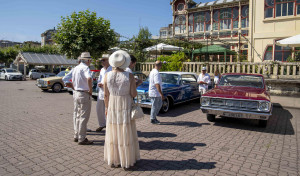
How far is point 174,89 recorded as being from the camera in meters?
8.54

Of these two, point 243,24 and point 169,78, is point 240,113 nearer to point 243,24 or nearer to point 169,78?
point 169,78

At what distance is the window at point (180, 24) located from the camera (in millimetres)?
28078

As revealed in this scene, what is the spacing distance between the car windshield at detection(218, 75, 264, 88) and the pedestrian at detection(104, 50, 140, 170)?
5.17 metres

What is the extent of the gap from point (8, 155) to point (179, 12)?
27.1 m

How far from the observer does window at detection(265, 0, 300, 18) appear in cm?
1575

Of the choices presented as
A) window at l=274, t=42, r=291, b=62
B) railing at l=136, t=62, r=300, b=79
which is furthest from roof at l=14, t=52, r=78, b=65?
window at l=274, t=42, r=291, b=62

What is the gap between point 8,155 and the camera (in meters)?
4.20

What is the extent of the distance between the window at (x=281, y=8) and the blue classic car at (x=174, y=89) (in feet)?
34.5

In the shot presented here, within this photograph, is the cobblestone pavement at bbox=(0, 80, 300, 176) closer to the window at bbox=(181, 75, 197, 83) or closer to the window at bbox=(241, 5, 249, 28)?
the window at bbox=(181, 75, 197, 83)

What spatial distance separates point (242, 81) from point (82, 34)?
1161cm

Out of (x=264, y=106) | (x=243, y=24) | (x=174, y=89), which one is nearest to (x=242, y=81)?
(x=264, y=106)

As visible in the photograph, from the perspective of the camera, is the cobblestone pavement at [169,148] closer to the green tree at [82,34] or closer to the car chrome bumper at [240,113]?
the car chrome bumper at [240,113]

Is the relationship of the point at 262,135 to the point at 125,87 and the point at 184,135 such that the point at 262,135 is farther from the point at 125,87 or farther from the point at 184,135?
the point at 125,87

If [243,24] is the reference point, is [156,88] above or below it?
below
